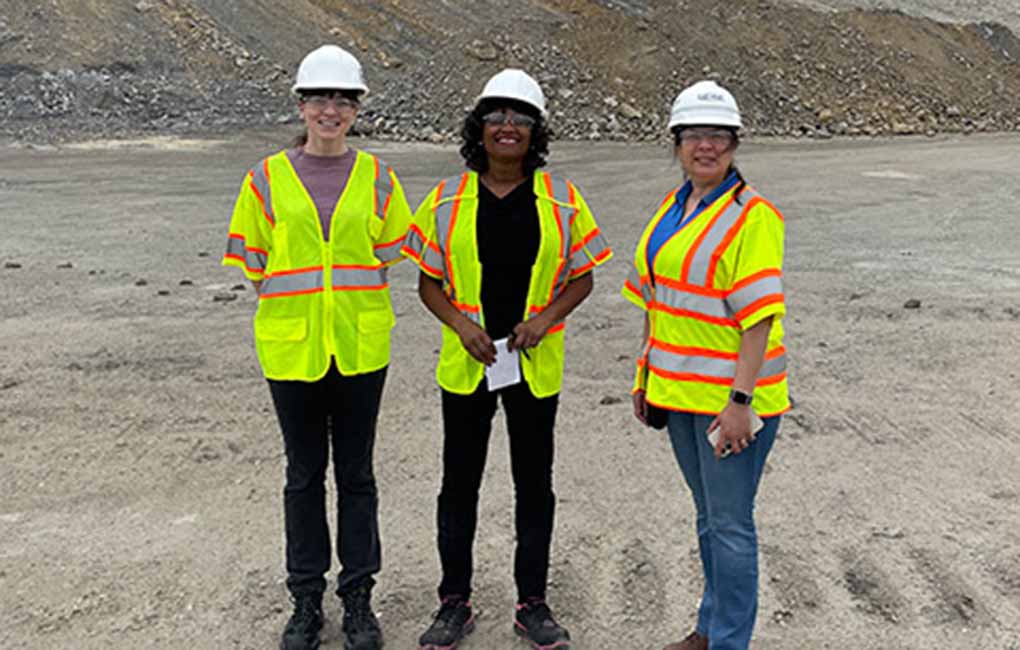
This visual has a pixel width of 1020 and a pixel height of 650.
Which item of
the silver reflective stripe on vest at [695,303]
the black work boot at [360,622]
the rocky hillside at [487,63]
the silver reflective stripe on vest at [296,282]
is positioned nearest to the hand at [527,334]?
the silver reflective stripe on vest at [695,303]

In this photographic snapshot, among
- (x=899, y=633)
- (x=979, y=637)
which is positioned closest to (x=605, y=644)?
(x=899, y=633)

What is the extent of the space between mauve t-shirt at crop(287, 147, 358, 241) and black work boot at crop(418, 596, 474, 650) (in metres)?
1.52

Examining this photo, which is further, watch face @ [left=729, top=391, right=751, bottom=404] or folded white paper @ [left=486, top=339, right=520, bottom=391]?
folded white paper @ [left=486, top=339, right=520, bottom=391]

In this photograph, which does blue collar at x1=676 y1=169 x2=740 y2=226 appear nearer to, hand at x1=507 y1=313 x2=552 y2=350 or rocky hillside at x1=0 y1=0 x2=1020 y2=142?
hand at x1=507 y1=313 x2=552 y2=350

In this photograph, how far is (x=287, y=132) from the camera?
2533 centimetres

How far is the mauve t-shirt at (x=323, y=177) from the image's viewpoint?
143 inches

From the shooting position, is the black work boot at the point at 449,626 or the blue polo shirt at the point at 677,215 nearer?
the blue polo shirt at the point at 677,215

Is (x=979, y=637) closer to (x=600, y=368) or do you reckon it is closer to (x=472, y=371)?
(x=472, y=371)

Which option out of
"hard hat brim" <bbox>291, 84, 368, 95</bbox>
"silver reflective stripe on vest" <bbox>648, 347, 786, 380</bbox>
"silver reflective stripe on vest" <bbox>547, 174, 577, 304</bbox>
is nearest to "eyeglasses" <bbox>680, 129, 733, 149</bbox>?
"silver reflective stripe on vest" <bbox>547, 174, 577, 304</bbox>

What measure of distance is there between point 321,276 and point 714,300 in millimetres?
1427

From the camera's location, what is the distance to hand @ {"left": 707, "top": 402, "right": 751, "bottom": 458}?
10.3 ft

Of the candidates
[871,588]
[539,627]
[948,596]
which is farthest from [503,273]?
[948,596]

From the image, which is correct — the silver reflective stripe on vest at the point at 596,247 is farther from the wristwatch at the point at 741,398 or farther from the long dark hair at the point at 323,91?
the long dark hair at the point at 323,91

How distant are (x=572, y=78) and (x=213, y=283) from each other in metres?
19.0
